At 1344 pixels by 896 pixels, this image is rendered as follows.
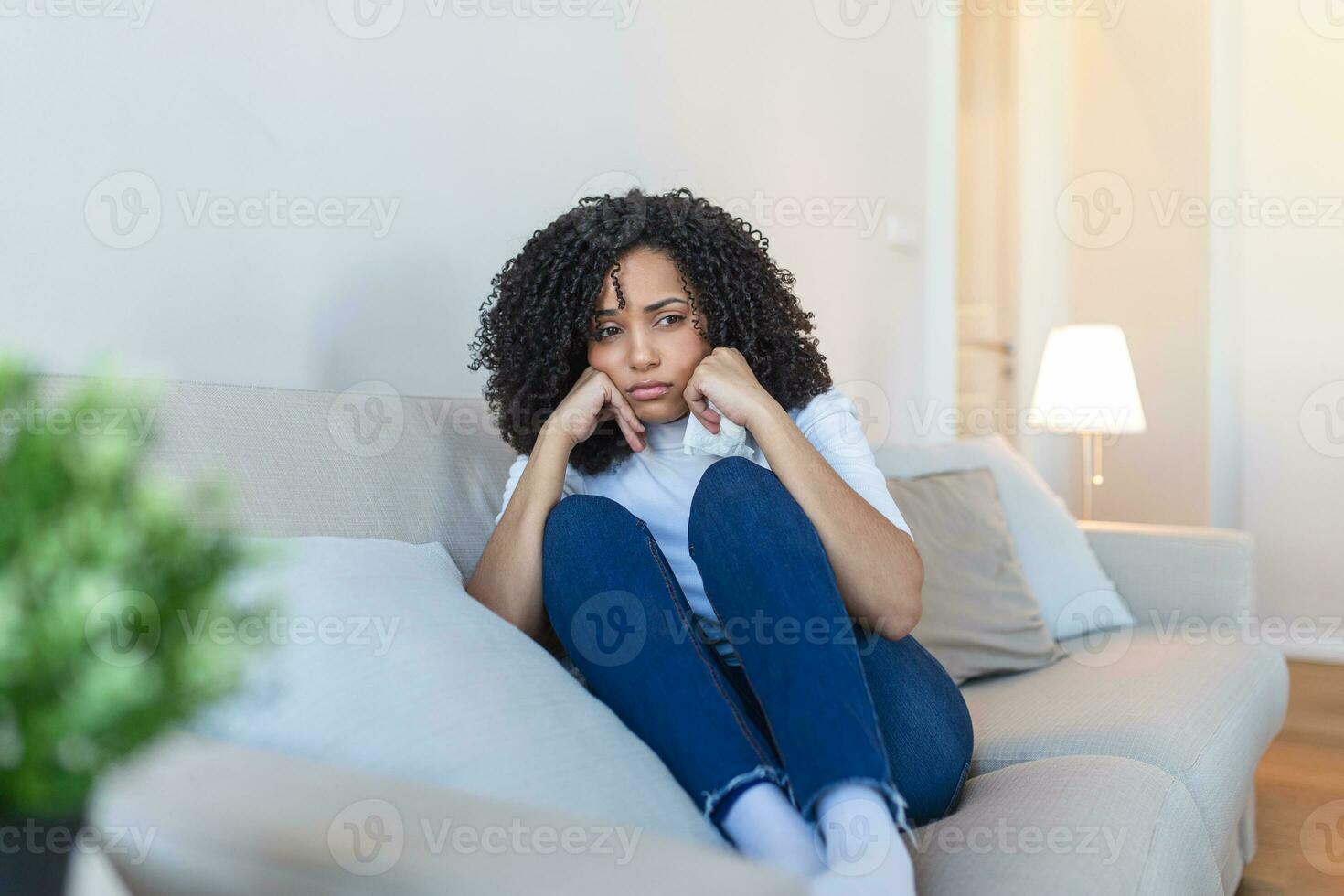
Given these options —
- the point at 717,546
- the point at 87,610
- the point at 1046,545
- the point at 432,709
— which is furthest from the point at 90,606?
the point at 1046,545

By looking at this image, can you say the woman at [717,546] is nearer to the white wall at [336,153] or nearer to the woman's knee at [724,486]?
the woman's knee at [724,486]

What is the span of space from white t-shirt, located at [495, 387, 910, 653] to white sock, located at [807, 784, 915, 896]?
0.45 metres

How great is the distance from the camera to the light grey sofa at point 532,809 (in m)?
0.53

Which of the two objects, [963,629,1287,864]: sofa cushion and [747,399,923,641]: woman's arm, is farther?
[963,629,1287,864]: sofa cushion

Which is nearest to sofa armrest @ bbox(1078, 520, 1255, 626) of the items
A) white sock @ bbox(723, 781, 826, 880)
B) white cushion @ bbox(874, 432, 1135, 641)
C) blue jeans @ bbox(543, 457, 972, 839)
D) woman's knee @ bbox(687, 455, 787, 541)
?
white cushion @ bbox(874, 432, 1135, 641)

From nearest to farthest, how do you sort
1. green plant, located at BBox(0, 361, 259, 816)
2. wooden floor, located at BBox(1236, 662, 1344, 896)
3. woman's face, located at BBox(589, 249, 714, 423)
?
green plant, located at BBox(0, 361, 259, 816) < woman's face, located at BBox(589, 249, 714, 423) < wooden floor, located at BBox(1236, 662, 1344, 896)

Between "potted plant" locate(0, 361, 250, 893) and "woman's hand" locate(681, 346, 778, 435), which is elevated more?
"potted plant" locate(0, 361, 250, 893)

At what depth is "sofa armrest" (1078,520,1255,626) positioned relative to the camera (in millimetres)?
2094

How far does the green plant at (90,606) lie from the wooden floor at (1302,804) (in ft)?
6.41

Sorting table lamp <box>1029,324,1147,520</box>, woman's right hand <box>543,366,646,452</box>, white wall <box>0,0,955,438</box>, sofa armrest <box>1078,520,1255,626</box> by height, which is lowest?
sofa armrest <box>1078,520,1255,626</box>

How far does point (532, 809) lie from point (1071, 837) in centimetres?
66

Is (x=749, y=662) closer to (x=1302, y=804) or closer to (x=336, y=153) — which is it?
(x=336, y=153)

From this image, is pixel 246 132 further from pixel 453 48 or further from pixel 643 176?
pixel 643 176

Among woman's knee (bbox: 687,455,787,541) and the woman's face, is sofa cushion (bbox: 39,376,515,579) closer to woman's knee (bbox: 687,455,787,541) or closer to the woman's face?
the woman's face
